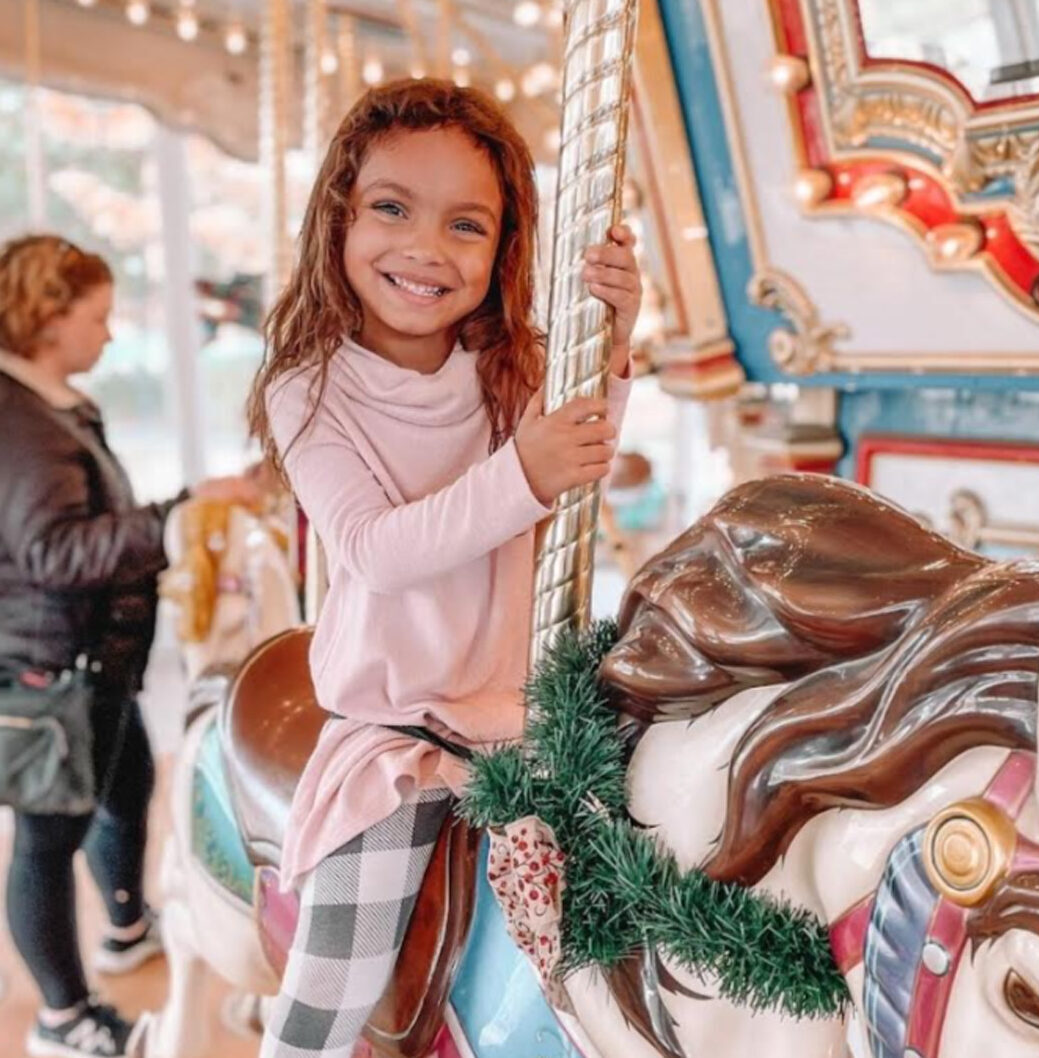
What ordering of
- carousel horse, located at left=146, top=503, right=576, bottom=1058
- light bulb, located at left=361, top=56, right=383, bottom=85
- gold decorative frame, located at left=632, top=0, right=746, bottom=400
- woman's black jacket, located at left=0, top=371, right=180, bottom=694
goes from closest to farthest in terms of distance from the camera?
carousel horse, located at left=146, top=503, right=576, bottom=1058 → woman's black jacket, located at left=0, top=371, right=180, bottom=694 → gold decorative frame, located at left=632, top=0, right=746, bottom=400 → light bulb, located at left=361, top=56, right=383, bottom=85

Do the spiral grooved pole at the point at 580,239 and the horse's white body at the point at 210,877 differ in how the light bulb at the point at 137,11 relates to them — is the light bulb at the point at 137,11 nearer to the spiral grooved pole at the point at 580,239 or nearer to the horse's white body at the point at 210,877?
the horse's white body at the point at 210,877

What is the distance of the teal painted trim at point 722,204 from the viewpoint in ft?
5.81

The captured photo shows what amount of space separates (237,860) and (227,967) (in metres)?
0.18

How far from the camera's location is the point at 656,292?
1984mm

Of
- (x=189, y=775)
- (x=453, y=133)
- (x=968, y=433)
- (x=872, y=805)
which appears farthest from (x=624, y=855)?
(x=968, y=433)

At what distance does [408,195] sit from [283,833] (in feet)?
1.75

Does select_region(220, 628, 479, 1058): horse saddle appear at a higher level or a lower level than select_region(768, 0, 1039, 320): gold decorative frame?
lower

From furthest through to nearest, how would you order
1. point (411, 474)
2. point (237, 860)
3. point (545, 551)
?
point (237, 860) → point (411, 474) → point (545, 551)

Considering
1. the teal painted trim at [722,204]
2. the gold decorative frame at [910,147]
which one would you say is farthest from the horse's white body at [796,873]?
the teal painted trim at [722,204]

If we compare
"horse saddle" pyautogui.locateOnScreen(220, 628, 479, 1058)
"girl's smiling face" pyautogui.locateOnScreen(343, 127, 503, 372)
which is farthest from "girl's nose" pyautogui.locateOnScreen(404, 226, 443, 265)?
"horse saddle" pyautogui.locateOnScreen(220, 628, 479, 1058)

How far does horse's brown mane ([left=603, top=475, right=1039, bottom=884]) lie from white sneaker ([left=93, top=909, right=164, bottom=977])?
1.65 metres

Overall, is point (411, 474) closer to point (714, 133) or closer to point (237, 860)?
point (237, 860)

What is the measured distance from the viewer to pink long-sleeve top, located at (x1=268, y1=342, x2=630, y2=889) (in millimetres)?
813

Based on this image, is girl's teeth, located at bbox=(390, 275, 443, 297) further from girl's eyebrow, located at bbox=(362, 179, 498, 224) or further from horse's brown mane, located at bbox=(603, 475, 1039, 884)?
horse's brown mane, located at bbox=(603, 475, 1039, 884)
